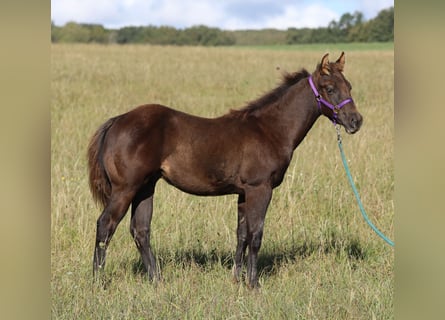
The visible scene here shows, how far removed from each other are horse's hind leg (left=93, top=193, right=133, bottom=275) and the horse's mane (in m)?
1.22

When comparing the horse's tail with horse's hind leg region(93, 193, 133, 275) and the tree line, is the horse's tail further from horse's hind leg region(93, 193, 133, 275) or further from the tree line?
the tree line

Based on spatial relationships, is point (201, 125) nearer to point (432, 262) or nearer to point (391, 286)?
point (391, 286)

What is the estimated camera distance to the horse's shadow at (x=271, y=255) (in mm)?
5102

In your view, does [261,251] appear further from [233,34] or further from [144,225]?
[233,34]

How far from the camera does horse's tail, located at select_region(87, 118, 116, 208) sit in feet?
15.1

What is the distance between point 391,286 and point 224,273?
1.36 m

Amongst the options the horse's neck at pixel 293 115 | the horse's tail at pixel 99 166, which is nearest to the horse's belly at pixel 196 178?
the horse's tail at pixel 99 166

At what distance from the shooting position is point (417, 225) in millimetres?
1130

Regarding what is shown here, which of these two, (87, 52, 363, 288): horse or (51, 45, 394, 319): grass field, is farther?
(87, 52, 363, 288): horse

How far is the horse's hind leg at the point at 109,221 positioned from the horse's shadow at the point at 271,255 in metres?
0.52

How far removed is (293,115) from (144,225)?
1.57 m

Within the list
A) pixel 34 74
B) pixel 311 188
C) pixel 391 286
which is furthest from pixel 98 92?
pixel 34 74

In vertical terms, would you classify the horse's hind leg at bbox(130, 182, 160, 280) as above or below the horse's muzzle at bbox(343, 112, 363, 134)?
below

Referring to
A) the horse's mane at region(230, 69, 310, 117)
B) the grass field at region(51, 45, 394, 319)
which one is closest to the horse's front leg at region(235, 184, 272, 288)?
the grass field at region(51, 45, 394, 319)
